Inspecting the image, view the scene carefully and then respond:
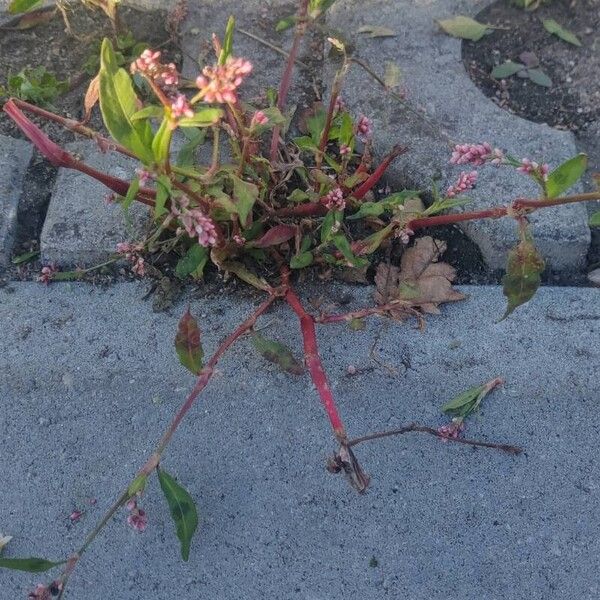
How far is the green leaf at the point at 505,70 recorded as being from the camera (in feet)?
6.86

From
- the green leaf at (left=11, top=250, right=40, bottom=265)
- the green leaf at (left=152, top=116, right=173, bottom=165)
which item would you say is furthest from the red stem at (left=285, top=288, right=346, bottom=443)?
the green leaf at (left=11, top=250, right=40, bottom=265)

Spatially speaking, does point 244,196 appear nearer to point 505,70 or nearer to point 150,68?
point 150,68

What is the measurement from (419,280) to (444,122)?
1.48 ft

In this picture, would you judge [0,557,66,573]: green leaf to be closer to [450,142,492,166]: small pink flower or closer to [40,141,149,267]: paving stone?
[40,141,149,267]: paving stone

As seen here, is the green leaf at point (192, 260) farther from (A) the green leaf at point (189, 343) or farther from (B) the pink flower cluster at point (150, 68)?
(B) the pink flower cluster at point (150, 68)

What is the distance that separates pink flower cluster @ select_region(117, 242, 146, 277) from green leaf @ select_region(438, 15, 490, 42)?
1.04 m

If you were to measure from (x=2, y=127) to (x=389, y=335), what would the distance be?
1.12 metres

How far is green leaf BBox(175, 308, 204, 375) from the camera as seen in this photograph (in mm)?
1393

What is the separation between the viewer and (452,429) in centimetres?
147

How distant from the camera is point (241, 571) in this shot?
1.37m

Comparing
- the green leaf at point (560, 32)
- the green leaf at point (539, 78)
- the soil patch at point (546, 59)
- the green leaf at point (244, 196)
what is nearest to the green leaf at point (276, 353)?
the green leaf at point (244, 196)

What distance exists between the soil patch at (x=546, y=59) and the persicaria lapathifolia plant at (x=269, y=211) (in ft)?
1.19

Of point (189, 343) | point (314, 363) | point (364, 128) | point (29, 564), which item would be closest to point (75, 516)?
point (29, 564)

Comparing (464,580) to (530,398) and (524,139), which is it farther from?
(524,139)
